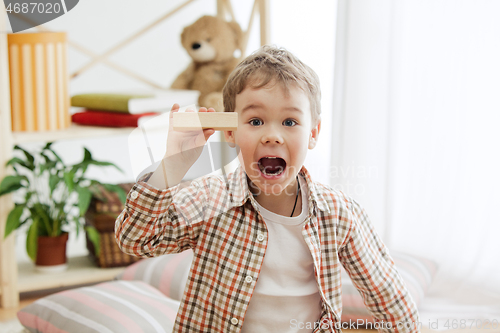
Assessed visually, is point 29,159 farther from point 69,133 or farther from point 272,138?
point 272,138

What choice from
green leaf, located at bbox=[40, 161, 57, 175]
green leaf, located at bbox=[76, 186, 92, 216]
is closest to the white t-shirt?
green leaf, located at bbox=[76, 186, 92, 216]

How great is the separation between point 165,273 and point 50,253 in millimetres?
380

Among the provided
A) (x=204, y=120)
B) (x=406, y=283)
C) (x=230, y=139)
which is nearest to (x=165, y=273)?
(x=406, y=283)

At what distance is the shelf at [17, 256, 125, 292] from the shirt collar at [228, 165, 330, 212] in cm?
90

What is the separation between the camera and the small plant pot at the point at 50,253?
5.15 ft

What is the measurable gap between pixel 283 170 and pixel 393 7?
0.90 meters

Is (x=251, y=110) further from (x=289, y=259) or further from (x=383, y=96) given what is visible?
(x=383, y=96)

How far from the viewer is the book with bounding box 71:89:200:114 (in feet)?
5.38

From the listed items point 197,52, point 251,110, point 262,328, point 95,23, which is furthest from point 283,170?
point 95,23

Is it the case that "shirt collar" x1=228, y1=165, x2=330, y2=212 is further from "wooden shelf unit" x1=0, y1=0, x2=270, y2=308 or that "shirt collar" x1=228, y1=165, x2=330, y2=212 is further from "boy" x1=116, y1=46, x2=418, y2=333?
"wooden shelf unit" x1=0, y1=0, x2=270, y2=308

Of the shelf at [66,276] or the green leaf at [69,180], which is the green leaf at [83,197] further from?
the shelf at [66,276]

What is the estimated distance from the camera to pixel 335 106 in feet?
5.45

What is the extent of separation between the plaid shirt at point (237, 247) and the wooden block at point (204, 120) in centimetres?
9

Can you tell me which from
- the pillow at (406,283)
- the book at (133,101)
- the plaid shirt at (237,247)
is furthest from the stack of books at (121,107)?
the plaid shirt at (237,247)
